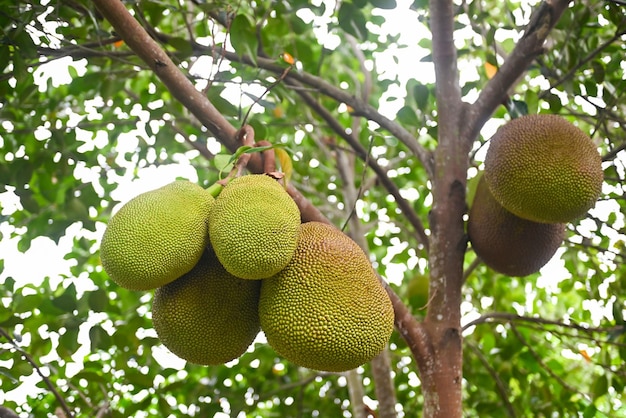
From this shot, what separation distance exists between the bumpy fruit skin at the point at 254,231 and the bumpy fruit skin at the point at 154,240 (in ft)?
0.12

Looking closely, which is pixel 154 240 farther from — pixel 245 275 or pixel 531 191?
pixel 531 191

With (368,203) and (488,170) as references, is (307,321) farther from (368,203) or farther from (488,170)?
(368,203)

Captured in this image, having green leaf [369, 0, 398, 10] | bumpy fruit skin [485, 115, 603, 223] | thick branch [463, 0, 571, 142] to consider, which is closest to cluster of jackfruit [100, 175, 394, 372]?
bumpy fruit skin [485, 115, 603, 223]

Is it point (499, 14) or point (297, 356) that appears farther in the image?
point (499, 14)

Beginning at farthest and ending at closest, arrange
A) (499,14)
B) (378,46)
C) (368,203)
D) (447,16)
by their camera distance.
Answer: (368,203)
(499,14)
(378,46)
(447,16)

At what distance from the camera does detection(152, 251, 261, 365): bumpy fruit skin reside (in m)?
0.94

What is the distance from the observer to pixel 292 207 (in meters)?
0.95

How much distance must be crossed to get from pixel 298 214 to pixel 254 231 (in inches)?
4.9

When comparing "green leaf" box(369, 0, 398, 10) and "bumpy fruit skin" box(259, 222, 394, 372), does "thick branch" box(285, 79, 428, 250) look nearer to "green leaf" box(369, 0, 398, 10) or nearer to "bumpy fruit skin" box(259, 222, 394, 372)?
"green leaf" box(369, 0, 398, 10)

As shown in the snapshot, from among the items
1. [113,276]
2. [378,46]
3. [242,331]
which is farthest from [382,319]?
[378,46]

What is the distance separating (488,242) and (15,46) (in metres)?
1.06

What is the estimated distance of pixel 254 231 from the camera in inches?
33.7

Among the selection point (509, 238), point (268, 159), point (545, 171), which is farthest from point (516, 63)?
point (268, 159)

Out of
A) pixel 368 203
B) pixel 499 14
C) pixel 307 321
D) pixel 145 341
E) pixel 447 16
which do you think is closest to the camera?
pixel 307 321
